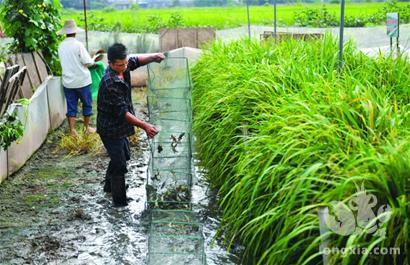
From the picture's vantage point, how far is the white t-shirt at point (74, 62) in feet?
25.7

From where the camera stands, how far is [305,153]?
321 cm

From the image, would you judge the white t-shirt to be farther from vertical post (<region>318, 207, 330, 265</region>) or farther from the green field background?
the green field background

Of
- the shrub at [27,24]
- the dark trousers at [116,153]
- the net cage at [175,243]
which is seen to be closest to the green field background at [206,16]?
the shrub at [27,24]

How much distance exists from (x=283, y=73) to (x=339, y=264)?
9.10ft

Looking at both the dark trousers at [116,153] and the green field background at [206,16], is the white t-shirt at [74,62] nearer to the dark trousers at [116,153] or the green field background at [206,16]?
the dark trousers at [116,153]

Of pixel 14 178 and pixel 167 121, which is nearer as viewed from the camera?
pixel 14 178

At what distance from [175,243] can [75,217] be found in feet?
4.09

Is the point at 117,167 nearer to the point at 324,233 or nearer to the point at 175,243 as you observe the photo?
the point at 175,243

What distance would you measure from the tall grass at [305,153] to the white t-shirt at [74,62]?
2.79 metres

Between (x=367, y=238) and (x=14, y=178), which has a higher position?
(x=367, y=238)

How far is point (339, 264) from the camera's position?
2.68 meters

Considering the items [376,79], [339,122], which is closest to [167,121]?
[376,79]

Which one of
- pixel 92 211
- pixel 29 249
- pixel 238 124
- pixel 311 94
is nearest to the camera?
pixel 311 94

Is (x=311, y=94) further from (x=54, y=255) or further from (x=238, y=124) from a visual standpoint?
(x=54, y=255)
